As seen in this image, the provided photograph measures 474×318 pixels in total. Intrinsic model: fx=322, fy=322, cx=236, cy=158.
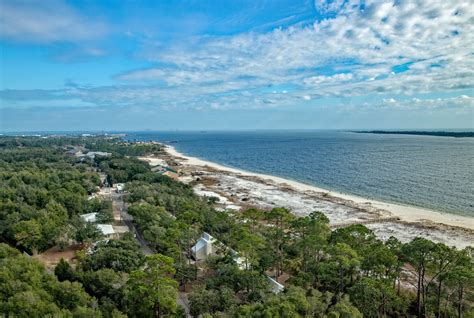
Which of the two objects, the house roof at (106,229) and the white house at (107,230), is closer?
the white house at (107,230)

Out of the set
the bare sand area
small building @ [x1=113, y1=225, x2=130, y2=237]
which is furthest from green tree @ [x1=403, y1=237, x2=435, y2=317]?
small building @ [x1=113, y1=225, x2=130, y2=237]

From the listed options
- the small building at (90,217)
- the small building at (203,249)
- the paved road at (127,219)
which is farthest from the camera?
the small building at (90,217)

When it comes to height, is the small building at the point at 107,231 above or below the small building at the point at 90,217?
below

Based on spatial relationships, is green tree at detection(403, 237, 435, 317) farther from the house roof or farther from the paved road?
the house roof

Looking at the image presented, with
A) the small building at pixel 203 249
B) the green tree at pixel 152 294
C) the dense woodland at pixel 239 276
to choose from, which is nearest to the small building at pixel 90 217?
the dense woodland at pixel 239 276

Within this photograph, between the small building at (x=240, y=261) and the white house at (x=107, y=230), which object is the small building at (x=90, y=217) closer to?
the white house at (x=107, y=230)

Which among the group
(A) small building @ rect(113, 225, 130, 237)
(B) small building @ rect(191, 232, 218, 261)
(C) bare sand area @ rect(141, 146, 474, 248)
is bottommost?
(C) bare sand area @ rect(141, 146, 474, 248)

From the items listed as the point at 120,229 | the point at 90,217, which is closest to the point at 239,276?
the point at 120,229
